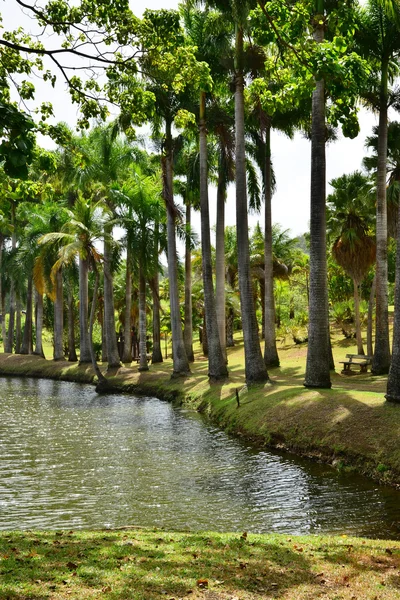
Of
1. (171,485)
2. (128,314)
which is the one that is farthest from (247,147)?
(171,485)

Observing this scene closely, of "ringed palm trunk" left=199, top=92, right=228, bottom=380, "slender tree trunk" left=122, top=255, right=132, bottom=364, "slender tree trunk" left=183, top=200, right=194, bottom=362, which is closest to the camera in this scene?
"ringed palm trunk" left=199, top=92, right=228, bottom=380

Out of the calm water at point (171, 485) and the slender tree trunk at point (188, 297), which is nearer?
the calm water at point (171, 485)

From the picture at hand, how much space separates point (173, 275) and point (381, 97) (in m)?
13.8

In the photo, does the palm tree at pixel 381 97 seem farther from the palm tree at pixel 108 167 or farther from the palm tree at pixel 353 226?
the palm tree at pixel 108 167

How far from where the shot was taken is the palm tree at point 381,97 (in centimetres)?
2580

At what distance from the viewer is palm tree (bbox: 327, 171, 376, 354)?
35.6m

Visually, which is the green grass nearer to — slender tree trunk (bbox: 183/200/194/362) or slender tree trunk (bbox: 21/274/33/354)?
slender tree trunk (bbox: 183/200/194/362)

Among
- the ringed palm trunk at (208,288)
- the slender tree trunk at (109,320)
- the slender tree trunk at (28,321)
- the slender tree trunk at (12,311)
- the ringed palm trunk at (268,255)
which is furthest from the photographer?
the slender tree trunk at (12,311)

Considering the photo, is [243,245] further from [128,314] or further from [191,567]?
[128,314]

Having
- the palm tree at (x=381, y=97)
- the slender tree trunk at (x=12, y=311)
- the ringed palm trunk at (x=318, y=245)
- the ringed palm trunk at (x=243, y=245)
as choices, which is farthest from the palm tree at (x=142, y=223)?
the slender tree trunk at (x=12, y=311)

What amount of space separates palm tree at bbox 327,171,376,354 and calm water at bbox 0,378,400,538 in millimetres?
16781

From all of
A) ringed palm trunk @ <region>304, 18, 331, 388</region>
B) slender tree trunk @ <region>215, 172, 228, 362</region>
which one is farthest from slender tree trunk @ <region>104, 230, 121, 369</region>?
ringed palm trunk @ <region>304, 18, 331, 388</region>

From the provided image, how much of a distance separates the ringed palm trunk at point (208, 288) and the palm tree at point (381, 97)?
696 centimetres

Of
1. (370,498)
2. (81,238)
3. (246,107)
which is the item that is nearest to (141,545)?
(370,498)
